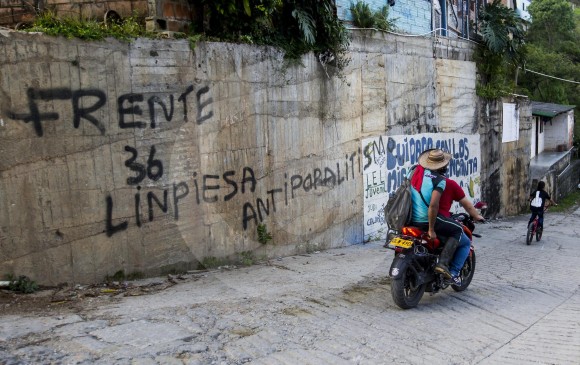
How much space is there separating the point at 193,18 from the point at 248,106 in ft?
4.70

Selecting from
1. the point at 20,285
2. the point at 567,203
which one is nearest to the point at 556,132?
the point at 567,203

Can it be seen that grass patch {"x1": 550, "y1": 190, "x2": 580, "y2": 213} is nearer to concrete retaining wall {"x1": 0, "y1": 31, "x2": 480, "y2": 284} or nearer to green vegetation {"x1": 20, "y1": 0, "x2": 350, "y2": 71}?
concrete retaining wall {"x1": 0, "y1": 31, "x2": 480, "y2": 284}

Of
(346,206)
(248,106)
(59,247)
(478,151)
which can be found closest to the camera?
(59,247)

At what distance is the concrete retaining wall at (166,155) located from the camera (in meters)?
5.95

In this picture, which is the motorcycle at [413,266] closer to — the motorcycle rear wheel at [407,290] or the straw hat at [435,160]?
the motorcycle rear wheel at [407,290]

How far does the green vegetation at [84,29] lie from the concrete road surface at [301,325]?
9.68ft

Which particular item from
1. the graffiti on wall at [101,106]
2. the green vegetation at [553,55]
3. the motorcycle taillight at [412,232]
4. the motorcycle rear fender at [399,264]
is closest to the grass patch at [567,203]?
the green vegetation at [553,55]

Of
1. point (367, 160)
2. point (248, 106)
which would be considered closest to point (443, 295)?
point (248, 106)

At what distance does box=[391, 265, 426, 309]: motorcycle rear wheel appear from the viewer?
19.2ft

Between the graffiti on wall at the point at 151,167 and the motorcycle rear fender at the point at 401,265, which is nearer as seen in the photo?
the motorcycle rear fender at the point at 401,265

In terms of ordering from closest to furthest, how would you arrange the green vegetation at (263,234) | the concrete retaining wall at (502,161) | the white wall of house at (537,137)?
the green vegetation at (263,234), the concrete retaining wall at (502,161), the white wall of house at (537,137)

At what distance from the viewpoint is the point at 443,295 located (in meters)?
6.88

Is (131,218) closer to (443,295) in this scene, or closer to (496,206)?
(443,295)

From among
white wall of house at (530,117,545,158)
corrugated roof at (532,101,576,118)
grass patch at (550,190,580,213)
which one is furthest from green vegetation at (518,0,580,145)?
grass patch at (550,190,580,213)
